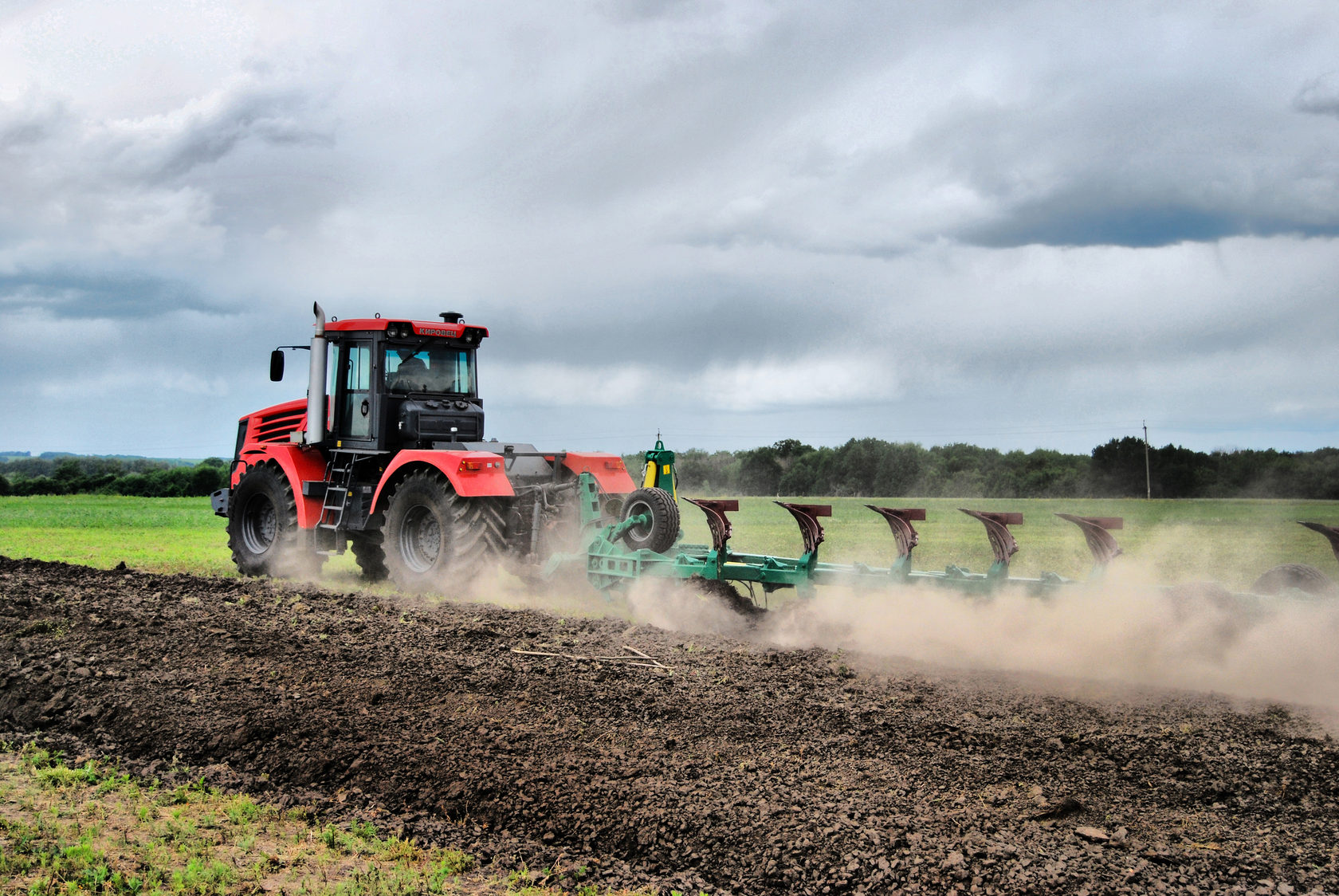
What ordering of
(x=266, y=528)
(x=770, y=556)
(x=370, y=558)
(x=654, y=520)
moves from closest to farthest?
(x=770, y=556) < (x=654, y=520) < (x=370, y=558) < (x=266, y=528)

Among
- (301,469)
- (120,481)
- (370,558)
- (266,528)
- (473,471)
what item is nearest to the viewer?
(473,471)

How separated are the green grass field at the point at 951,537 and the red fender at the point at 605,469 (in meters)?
1.30

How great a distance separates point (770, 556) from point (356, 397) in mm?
5636

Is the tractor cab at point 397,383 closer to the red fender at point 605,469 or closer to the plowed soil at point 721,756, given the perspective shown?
the red fender at point 605,469

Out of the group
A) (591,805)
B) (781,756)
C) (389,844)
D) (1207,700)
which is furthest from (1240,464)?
(389,844)

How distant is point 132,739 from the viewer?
576cm

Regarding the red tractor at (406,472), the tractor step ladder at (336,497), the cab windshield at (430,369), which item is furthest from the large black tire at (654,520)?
the tractor step ladder at (336,497)

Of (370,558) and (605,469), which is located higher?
(605,469)

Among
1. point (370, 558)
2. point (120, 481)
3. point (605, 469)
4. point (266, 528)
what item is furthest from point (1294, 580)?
point (120, 481)

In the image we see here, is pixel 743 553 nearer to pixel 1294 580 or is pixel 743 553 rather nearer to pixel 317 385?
pixel 1294 580

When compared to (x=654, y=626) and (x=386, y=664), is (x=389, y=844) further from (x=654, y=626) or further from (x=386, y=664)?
(x=654, y=626)

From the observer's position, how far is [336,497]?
12.2 metres

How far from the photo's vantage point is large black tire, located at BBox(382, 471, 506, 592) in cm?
1054

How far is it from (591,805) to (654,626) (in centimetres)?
435
